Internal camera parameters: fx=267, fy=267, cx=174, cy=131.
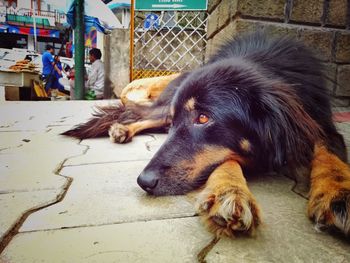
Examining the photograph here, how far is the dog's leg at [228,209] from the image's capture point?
2.87ft

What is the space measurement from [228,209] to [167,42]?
6169 millimetres

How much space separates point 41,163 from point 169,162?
918 millimetres

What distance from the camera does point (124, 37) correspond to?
680cm

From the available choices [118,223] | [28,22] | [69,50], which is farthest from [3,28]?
[118,223]

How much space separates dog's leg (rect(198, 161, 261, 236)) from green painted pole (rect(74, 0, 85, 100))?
21.6 ft

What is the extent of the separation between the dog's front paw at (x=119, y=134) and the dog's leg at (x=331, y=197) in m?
1.52

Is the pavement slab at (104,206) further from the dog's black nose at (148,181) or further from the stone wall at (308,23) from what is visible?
the stone wall at (308,23)

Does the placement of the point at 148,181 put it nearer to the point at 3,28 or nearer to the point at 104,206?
the point at 104,206

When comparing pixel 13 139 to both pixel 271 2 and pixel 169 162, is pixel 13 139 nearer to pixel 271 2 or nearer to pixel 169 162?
pixel 169 162

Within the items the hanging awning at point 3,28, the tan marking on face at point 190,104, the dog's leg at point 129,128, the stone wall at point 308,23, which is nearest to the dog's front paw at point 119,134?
the dog's leg at point 129,128

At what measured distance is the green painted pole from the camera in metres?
6.66

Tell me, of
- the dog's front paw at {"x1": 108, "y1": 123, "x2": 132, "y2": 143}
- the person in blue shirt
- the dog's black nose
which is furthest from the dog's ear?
the person in blue shirt

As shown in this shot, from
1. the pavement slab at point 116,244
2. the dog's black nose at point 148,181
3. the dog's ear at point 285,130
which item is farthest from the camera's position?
the dog's ear at point 285,130

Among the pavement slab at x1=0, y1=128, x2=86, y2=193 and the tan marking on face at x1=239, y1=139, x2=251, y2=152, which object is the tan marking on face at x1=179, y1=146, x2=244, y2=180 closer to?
the tan marking on face at x1=239, y1=139, x2=251, y2=152
